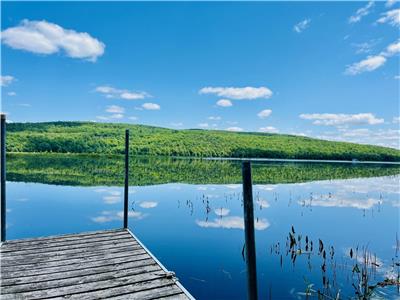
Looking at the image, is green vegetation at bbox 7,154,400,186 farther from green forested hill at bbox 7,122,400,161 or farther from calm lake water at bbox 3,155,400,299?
green forested hill at bbox 7,122,400,161

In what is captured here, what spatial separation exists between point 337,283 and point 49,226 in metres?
11.8

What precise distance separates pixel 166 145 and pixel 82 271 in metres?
96.0

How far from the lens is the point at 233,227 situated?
14289 millimetres

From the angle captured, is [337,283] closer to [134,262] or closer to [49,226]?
[134,262]

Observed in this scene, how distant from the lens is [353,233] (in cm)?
1398

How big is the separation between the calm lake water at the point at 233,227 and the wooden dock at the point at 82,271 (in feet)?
8.32

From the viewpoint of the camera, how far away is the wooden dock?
4832mm

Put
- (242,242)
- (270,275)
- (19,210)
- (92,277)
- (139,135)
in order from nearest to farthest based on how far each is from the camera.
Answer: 1. (92,277)
2. (270,275)
3. (242,242)
4. (19,210)
5. (139,135)

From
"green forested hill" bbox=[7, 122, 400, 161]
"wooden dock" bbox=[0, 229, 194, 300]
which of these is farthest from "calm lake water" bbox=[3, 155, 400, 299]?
"green forested hill" bbox=[7, 122, 400, 161]

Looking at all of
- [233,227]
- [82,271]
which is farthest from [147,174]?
[82,271]

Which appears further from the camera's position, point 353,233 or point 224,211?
point 224,211

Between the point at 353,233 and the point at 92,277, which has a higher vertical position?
the point at 92,277

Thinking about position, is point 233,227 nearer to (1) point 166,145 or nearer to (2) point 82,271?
(2) point 82,271

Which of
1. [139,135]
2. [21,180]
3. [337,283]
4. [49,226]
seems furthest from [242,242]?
[139,135]
